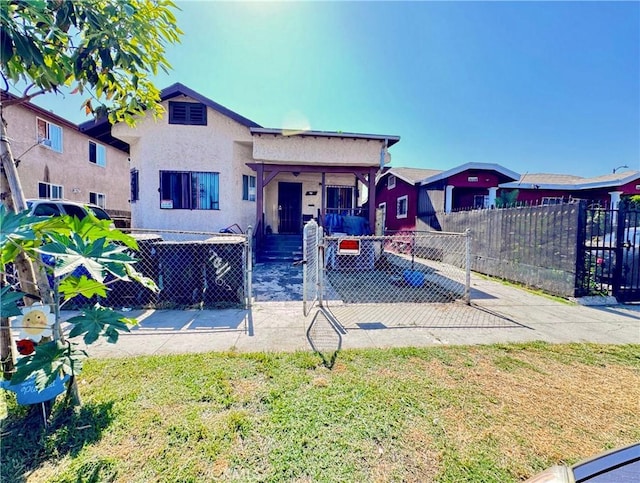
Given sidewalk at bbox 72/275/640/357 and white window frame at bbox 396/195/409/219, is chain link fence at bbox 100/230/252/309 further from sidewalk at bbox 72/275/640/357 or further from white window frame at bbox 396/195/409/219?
white window frame at bbox 396/195/409/219

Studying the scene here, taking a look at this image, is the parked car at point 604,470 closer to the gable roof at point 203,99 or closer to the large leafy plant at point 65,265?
the large leafy plant at point 65,265

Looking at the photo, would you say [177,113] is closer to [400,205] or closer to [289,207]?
[289,207]

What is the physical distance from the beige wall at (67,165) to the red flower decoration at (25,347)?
43.1 ft

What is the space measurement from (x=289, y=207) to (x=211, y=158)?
4981 mm

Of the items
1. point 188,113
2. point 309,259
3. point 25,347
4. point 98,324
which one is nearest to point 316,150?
point 188,113

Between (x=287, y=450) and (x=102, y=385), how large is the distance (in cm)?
208

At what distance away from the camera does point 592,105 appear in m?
14.3

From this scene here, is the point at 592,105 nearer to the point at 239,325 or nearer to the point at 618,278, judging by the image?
the point at 618,278

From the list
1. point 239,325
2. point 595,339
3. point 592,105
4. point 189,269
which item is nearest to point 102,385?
point 239,325

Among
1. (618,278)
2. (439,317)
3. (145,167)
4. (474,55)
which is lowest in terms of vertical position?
(439,317)

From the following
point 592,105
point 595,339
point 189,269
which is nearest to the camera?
point 595,339

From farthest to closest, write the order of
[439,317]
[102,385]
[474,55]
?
[474,55] → [439,317] → [102,385]

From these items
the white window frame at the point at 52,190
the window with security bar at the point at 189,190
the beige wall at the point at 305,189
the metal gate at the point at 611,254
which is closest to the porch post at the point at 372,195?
the beige wall at the point at 305,189

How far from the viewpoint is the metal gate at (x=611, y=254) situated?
6004mm
